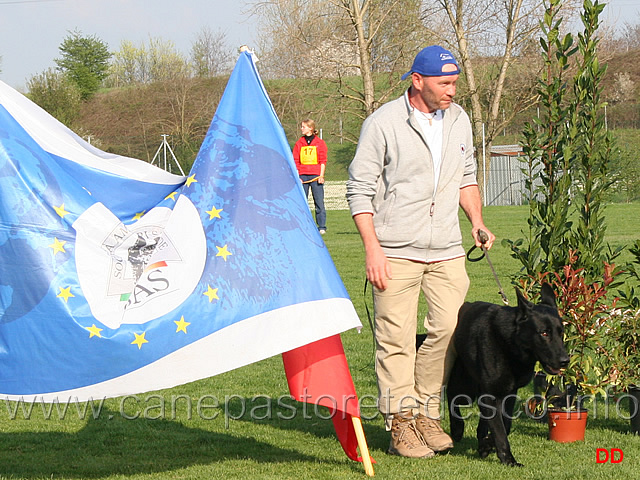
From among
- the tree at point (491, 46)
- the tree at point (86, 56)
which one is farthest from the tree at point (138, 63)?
the tree at point (491, 46)

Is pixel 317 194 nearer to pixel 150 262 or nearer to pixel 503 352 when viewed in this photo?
pixel 503 352

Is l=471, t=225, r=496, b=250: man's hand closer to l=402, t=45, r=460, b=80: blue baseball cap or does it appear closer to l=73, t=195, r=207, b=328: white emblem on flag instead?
l=402, t=45, r=460, b=80: blue baseball cap

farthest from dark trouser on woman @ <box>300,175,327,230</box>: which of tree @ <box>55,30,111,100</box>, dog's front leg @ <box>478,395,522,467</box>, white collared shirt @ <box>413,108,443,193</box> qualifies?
tree @ <box>55,30,111,100</box>

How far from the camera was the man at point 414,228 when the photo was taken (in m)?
5.25

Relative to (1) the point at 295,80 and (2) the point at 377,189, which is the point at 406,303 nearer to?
(2) the point at 377,189

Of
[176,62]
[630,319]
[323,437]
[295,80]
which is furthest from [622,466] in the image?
[176,62]

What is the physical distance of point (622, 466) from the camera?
5023mm

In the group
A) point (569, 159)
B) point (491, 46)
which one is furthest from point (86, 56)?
point (569, 159)

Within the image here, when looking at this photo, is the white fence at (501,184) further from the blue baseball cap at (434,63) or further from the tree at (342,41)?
the blue baseball cap at (434,63)

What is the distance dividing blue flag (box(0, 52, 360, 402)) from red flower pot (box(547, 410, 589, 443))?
1.54 meters

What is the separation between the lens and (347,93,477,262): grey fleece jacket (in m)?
5.27

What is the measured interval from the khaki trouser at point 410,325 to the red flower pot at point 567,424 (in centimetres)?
74

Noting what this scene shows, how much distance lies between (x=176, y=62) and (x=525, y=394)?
61484mm

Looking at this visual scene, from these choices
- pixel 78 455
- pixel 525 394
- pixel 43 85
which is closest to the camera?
pixel 78 455
